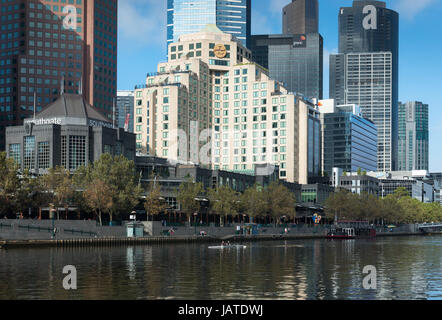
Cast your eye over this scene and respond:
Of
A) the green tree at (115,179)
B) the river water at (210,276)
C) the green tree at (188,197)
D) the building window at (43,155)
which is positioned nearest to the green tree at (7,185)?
the green tree at (115,179)

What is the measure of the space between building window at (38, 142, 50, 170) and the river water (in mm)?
59745

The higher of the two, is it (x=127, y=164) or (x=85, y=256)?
(x=127, y=164)

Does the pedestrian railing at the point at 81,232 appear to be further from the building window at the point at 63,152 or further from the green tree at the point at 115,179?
the building window at the point at 63,152

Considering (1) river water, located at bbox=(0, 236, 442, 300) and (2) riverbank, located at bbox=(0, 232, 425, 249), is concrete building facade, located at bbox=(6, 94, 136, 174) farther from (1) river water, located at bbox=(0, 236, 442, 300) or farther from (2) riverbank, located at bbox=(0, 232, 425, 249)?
(1) river water, located at bbox=(0, 236, 442, 300)

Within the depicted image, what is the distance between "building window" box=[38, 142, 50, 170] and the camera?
16762 cm

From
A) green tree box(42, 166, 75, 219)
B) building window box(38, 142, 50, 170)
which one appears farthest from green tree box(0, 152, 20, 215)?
building window box(38, 142, 50, 170)

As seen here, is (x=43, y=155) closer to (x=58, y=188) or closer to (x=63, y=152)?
(x=63, y=152)

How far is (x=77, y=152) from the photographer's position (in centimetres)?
17050

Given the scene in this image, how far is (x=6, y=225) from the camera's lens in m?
124

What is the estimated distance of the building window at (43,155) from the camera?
167625 millimetres
